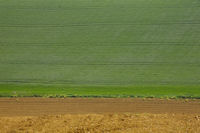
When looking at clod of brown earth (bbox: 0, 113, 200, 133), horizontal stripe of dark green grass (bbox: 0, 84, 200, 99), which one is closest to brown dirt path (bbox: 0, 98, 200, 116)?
horizontal stripe of dark green grass (bbox: 0, 84, 200, 99)

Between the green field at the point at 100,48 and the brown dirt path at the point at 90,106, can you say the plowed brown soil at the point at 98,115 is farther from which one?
the green field at the point at 100,48

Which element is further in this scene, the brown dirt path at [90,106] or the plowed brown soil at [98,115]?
the brown dirt path at [90,106]

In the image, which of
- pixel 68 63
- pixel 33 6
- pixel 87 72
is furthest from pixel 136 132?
pixel 33 6

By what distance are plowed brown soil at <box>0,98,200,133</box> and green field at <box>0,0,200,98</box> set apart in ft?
4.28

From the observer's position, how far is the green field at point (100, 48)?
72.3 ft

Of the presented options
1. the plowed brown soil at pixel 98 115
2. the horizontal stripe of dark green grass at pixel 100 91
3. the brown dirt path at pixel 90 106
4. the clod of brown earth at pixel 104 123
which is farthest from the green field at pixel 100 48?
the clod of brown earth at pixel 104 123

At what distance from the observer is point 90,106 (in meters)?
18.8

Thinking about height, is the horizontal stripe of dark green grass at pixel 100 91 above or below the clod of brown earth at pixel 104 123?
above

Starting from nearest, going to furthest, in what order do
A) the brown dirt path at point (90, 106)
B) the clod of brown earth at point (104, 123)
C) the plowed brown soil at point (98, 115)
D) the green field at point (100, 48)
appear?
the clod of brown earth at point (104, 123)
the plowed brown soil at point (98, 115)
the brown dirt path at point (90, 106)
the green field at point (100, 48)

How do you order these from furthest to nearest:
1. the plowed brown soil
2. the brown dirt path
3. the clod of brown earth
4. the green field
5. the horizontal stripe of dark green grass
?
the green field
the horizontal stripe of dark green grass
the brown dirt path
the plowed brown soil
the clod of brown earth

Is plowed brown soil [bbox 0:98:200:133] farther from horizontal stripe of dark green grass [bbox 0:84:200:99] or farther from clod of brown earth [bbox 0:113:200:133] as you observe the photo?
horizontal stripe of dark green grass [bbox 0:84:200:99]

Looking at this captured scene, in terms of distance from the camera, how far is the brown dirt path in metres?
18.0

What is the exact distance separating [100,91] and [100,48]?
229 inches

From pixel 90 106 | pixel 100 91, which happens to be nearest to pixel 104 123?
pixel 90 106
